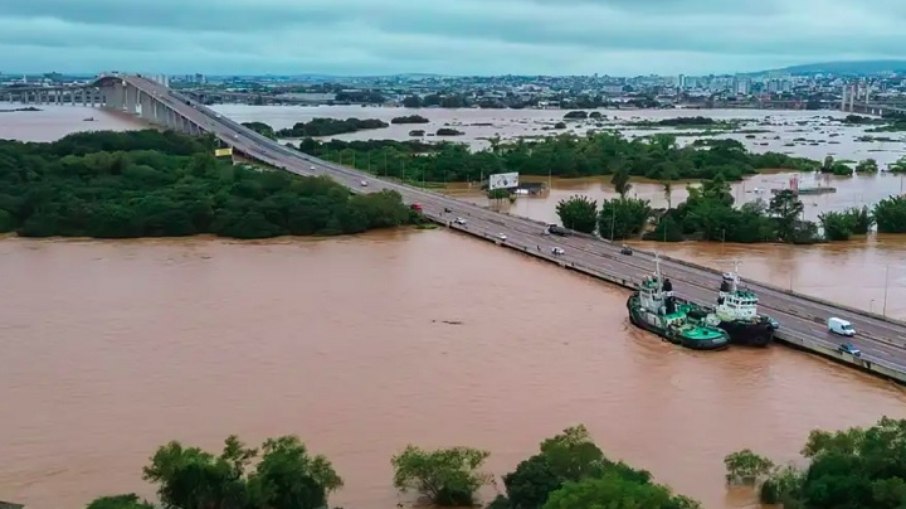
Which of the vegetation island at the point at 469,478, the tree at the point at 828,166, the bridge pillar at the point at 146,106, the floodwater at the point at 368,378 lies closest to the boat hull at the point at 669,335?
the floodwater at the point at 368,378

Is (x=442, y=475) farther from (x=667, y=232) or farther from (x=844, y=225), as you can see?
(x=844, y=225)

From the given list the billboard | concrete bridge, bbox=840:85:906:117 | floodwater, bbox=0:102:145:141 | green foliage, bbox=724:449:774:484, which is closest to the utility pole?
the billboard

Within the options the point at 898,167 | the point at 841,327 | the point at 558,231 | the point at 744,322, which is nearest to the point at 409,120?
the point at 898,167

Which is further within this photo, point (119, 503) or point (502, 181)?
point (502, 181)

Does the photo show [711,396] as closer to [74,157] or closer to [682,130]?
[74,157]

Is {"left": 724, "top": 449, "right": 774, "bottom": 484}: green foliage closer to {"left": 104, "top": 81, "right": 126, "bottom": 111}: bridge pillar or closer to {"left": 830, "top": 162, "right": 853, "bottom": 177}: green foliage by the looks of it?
{"left": 830, "top": 162, "right": 853, "bottom": 177}: green foliage
